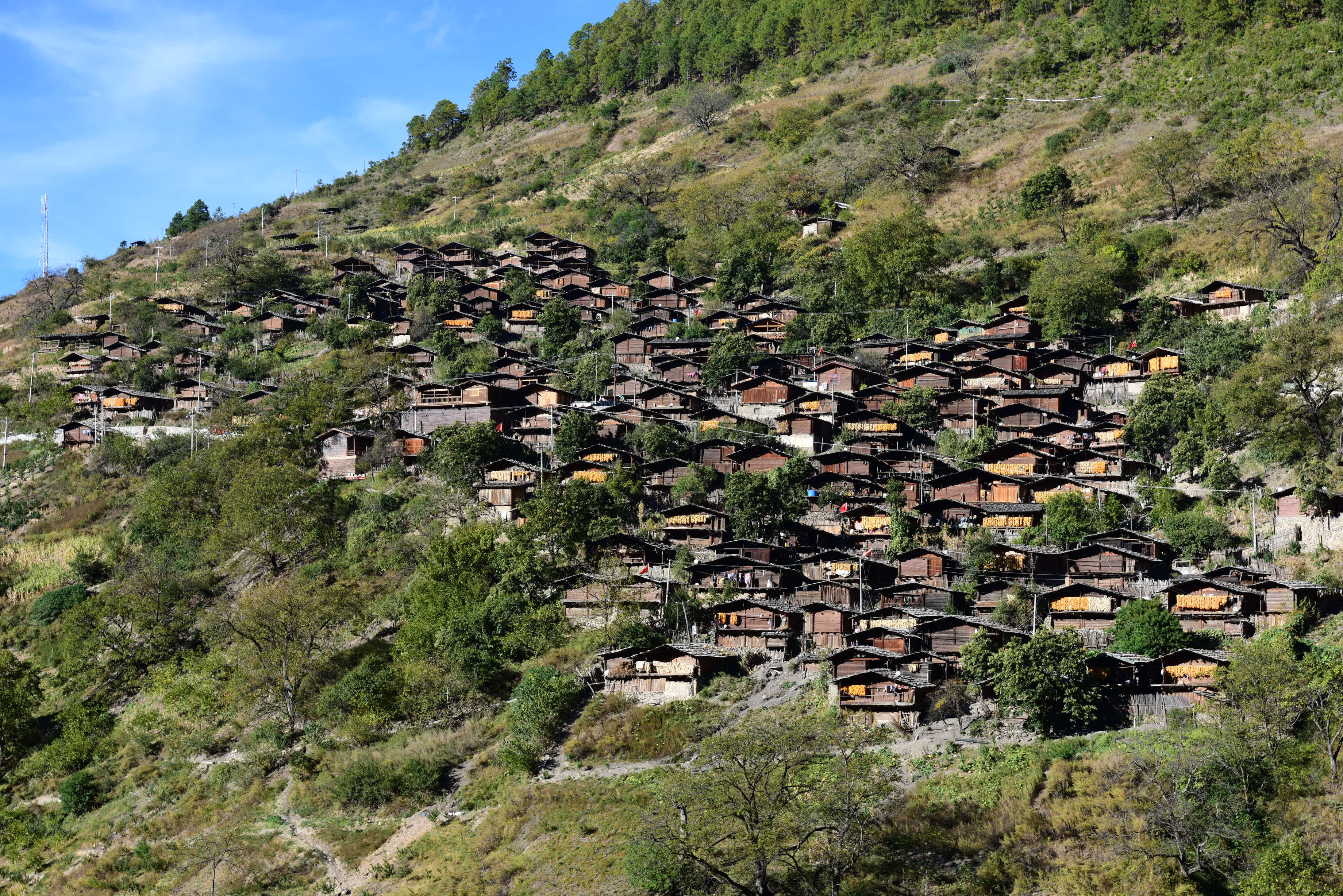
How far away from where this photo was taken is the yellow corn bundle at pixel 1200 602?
4562 centimetres

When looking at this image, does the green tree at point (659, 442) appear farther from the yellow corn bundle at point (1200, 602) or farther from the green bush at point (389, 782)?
the yellow corn bundle at point (1200, 602)

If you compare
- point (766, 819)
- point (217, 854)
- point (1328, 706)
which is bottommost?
point (217, 854)

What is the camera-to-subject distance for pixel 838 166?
112 meters

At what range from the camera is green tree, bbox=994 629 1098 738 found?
3966cm

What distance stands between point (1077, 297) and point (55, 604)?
54.8 metres

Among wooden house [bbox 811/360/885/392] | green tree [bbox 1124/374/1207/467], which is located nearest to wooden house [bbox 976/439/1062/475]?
green tree [bbox 1124/374/1207/467]

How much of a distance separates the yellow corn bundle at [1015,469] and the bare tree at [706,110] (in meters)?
83.5

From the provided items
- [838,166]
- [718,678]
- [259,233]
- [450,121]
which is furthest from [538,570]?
[450,121]

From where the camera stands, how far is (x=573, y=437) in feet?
206

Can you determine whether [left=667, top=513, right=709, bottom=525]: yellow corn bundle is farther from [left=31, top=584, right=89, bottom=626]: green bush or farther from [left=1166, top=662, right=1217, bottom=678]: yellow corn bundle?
[left=31, top=584, right=89, bottom=626]: green bush

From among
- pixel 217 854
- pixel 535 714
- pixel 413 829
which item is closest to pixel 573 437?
pixel 535 714

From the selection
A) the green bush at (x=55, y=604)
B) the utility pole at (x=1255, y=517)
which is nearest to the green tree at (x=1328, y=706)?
the utility pole at (x=1255, y=517)

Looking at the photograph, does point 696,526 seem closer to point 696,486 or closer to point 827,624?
point 696,486

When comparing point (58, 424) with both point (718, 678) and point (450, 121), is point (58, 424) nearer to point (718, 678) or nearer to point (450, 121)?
point (718, 678)
